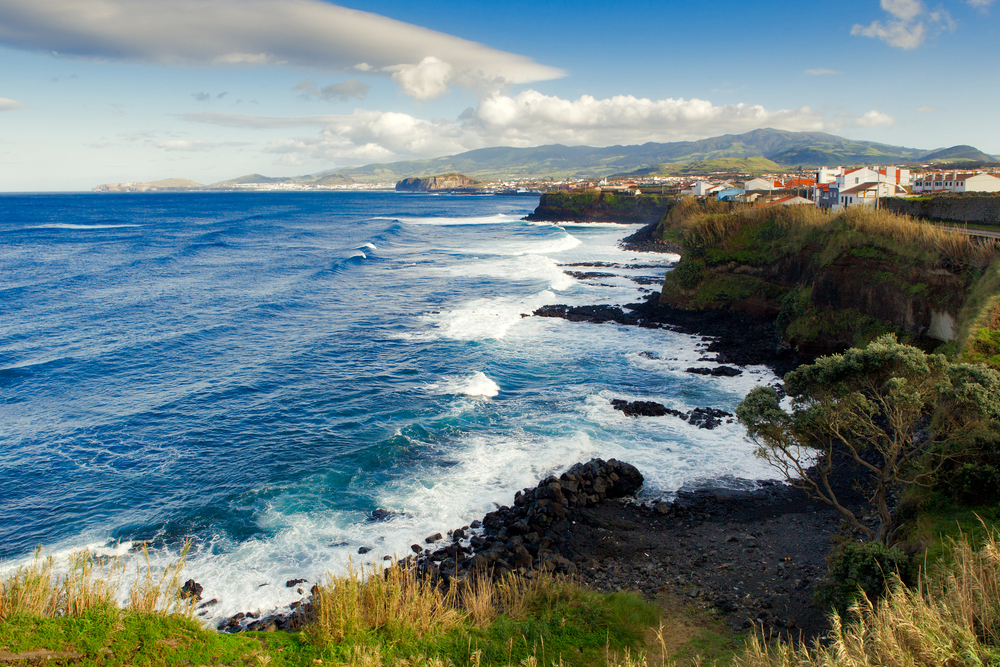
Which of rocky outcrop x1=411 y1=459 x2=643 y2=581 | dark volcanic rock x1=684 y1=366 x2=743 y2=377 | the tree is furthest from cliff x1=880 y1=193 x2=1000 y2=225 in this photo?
rocky outcrop x1=411 y1=459 x2=643 y2=581

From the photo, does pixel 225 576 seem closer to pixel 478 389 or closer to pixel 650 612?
pixel 650 612

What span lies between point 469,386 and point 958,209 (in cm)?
3139

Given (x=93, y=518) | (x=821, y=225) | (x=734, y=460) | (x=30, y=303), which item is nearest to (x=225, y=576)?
(x=93, y=518)

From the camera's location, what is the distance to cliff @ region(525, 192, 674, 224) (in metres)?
122

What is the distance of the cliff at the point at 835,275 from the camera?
83.5 feet

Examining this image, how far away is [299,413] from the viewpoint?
81.3ft

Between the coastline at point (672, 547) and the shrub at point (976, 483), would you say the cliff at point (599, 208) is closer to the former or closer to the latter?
the coastline at point (672, 547)

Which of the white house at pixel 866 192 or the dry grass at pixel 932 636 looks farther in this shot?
the white house at pixel 866 192

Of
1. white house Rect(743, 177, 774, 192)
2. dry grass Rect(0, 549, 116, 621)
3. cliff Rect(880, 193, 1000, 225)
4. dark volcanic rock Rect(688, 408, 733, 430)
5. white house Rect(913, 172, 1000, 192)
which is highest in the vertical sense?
white house Rect(743, 177, 774, 192)

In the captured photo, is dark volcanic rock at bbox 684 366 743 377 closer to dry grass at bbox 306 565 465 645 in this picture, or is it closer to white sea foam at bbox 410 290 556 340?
white sea foam at bbox 410 290 556 340

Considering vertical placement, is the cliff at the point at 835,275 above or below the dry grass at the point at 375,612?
above

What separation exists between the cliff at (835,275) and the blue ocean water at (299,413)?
5893 millimetres

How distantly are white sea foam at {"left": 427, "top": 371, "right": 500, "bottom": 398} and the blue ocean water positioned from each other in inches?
5.7

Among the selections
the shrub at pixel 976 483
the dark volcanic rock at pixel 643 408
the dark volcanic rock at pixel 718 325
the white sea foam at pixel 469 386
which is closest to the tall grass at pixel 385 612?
the shrub at pixel 976 483
